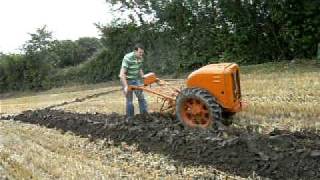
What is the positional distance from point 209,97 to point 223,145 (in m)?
1.47

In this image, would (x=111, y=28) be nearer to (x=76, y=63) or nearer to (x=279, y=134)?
(x=76, y=63)

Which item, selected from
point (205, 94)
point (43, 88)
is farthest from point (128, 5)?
point (205, 94)

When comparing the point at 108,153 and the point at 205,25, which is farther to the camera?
the point at 205,25

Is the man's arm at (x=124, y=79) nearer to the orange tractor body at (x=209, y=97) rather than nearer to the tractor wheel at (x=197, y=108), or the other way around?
the orange tractor body at (x=209, y=97)

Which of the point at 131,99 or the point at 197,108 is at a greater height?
the point at 131,99

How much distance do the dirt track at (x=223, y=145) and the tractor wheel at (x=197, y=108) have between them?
0.70 ft

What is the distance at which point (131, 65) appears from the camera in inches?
453

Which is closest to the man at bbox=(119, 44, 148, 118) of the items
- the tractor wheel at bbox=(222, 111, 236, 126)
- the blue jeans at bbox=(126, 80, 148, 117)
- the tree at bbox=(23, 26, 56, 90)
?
the blue jeans at bbox=(126, 80, 148, 117)

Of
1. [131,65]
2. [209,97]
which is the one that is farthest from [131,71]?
[209,97]

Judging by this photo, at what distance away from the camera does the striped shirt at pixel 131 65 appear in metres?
11.4

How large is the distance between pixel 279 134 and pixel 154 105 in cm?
587

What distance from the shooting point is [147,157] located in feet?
28.5

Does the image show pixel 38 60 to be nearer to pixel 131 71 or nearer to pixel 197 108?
pixel 131 71

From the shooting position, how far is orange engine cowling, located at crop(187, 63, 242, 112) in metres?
9.73
